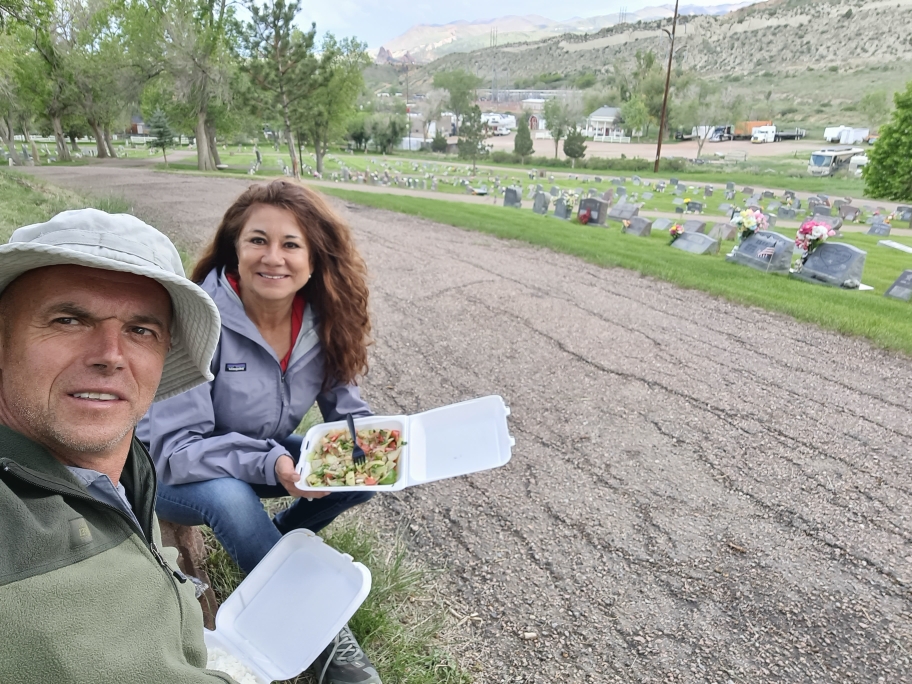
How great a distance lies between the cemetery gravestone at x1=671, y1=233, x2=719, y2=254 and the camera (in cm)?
1225

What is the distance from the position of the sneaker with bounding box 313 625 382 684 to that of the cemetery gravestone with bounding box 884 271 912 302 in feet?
31.7

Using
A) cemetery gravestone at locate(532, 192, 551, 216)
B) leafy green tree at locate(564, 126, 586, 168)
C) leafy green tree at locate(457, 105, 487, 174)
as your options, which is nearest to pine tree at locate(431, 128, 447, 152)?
leafy green tree at locate(564, 126, 586, 168)

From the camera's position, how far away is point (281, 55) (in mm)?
27812

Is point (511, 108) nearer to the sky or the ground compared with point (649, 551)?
nearer to the sky

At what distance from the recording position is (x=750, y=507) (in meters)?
3.61

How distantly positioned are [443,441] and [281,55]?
2977 centimetres

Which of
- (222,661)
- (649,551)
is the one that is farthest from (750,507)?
(222,661)

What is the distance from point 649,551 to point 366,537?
151 cm

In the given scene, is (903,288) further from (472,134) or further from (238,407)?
(472,134)

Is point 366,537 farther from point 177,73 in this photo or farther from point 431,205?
point 177,73

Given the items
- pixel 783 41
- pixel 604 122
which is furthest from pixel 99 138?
pixel 783 41

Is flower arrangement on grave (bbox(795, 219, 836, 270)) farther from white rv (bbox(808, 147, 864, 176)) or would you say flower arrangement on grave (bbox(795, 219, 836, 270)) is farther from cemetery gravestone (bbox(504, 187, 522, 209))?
white rv (bbox(808, 147, 864, 176))

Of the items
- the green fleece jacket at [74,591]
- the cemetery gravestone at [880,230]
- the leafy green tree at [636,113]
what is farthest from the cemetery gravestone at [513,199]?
the leafy green tree at [636,113]

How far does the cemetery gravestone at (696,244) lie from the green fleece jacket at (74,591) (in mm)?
12539
